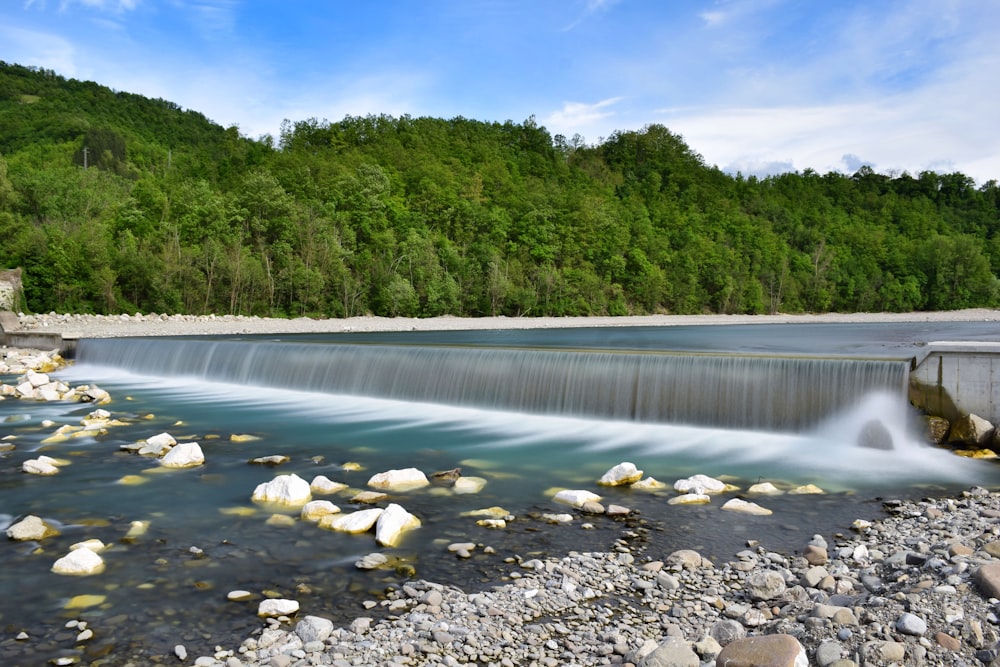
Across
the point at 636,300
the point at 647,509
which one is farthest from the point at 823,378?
the point at 636,300

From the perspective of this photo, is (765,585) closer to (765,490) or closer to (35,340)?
(765,490)

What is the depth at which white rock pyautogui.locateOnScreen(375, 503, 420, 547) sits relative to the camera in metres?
5.66

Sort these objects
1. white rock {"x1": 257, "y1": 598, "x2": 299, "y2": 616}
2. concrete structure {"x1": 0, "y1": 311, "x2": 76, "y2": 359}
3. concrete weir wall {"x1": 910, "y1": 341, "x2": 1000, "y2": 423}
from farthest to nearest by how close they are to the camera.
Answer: concrete structure {"x1": 0, "y1": 311, "x2": 76, "y2": 359}
concrete weir wall {"x1": 910, "y1": 341, "x2": 1000, "y2": 423}
white rock {"x1": 257, "y1": 598, "x2": 299, "y2": 616}

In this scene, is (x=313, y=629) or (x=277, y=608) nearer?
(x=313, y=629)

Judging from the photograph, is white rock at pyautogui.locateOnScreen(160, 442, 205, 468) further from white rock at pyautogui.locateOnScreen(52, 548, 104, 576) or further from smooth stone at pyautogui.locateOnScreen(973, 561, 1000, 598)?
smooth stone at pyautogui.locateOnScreen(973, 561, 1000, 598)

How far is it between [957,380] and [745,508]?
5364mm

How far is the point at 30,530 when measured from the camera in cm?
579

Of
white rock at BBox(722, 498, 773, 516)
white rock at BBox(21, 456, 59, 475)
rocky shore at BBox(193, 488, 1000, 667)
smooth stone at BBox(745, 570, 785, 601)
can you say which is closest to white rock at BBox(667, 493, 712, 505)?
white rock at BBox(722, 498, 773, 516)

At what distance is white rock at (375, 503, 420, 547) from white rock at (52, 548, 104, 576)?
205cm

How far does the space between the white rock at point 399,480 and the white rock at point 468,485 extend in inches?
14.8

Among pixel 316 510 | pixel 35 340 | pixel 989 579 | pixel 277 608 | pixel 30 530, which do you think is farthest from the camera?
pixel 35 340

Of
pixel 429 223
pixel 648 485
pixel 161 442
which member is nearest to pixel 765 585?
pixel 648 485

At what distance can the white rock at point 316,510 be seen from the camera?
6.30m

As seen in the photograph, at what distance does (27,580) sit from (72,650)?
1.36 m
